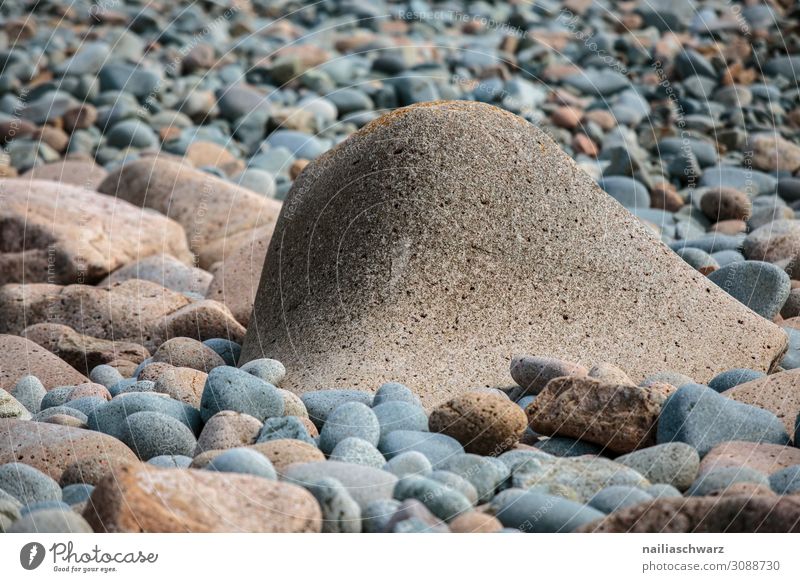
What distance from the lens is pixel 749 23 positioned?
15.6 m

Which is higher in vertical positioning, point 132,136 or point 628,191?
point 628,191

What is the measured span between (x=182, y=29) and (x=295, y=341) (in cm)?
1302

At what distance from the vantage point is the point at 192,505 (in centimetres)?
357

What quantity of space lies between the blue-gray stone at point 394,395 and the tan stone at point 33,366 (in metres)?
1.95

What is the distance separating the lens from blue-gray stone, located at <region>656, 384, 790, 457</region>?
14.3ft

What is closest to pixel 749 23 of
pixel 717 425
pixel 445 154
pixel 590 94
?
Answer: pixel 590 94

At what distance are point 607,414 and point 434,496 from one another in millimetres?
1078

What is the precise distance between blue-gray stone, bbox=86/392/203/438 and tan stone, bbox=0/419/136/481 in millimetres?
197

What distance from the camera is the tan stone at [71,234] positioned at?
27.9 feet

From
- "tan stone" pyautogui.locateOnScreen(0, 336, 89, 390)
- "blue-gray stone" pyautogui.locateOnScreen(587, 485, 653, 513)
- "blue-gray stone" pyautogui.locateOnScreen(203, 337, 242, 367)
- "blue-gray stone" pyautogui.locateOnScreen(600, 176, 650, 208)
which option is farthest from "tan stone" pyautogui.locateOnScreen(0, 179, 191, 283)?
"blue-gray stone" pyautogui.locateOnScreen(587, 485, 653, 513)

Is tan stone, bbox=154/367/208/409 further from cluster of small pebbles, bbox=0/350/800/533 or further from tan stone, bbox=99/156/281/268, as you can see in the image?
tan stone, bbox=99/156/281/268

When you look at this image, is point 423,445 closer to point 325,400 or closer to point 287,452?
point 287,452

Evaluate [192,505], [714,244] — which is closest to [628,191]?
[714,244]
